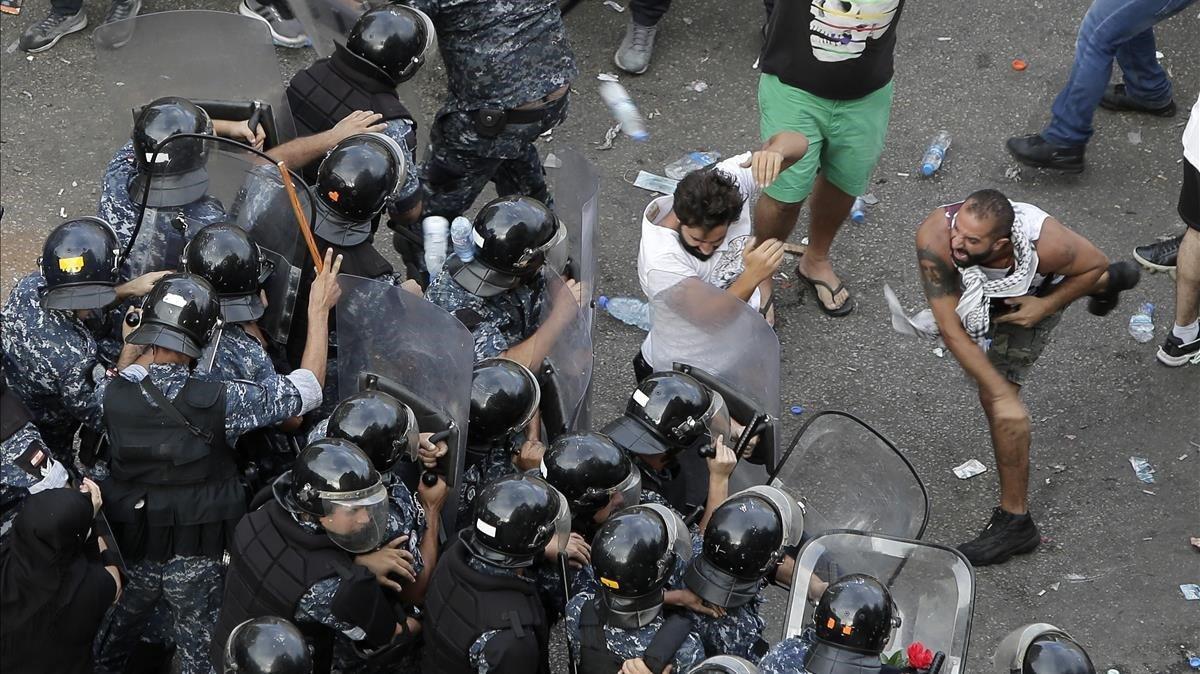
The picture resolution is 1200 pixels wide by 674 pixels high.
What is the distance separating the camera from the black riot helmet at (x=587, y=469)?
3.54 metres

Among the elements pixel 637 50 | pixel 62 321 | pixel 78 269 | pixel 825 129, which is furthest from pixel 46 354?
pixel 637 50

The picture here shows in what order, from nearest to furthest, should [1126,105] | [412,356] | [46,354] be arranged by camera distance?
[412,356] → [46,354] → [1126,105]

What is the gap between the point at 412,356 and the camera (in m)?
3.86

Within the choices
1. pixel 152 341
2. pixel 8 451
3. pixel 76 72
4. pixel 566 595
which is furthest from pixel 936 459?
pixel 76 72

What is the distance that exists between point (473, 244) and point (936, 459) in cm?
228

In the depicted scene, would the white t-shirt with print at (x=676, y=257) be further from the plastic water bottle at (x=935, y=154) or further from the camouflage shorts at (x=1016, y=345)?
the plastic water bottle at (x=935, y=154)

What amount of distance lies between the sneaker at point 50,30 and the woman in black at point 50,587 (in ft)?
15.5

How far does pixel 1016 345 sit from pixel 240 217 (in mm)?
2989

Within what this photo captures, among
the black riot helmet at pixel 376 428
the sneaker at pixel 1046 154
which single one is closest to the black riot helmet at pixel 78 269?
the black riot helmet at pixel 376 428

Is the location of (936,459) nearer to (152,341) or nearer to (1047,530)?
(1047,530)

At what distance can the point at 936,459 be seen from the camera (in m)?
5.19

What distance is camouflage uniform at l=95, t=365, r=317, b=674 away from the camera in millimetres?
3793

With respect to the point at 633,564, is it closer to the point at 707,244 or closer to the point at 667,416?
the point at 667,416

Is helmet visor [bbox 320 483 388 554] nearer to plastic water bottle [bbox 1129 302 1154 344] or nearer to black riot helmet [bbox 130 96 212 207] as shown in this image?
black riot helmet [bbox 130 96 212 207]
